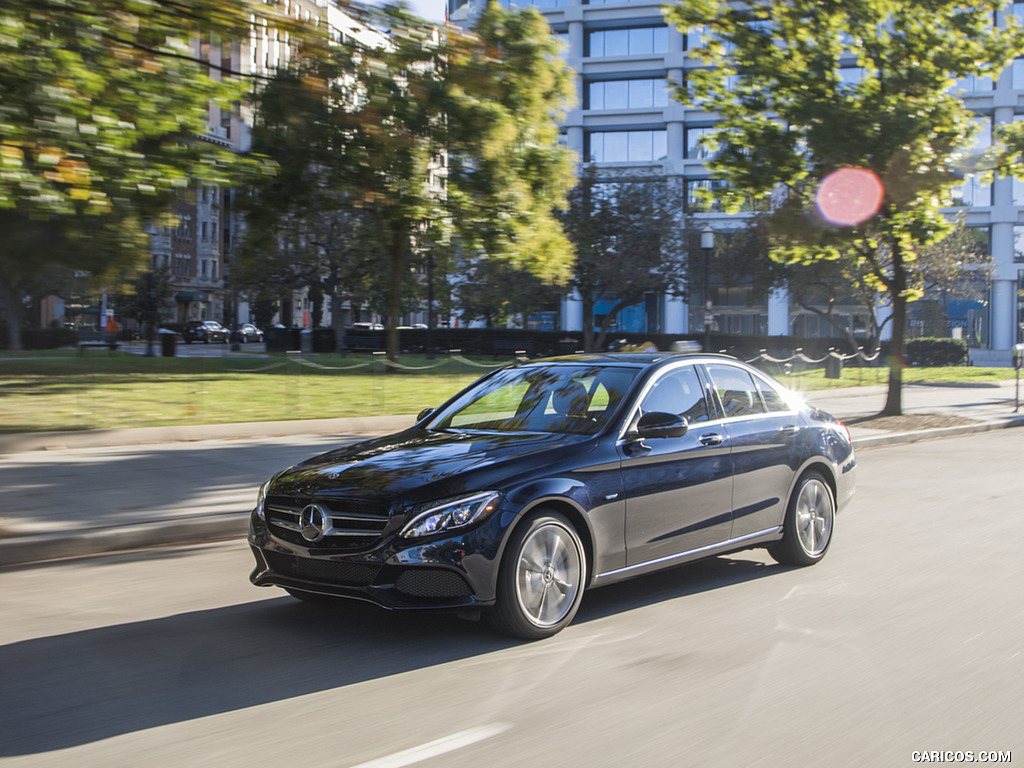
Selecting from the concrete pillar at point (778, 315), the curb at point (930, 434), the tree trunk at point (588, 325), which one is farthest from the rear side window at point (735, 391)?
the concrete pillar at point (778, 315)

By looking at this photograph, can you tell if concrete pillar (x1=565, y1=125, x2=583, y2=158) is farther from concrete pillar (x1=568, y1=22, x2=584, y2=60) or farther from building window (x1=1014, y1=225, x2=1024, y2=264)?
building window (x1=1014, y1=225, x2=1024, y2=264)

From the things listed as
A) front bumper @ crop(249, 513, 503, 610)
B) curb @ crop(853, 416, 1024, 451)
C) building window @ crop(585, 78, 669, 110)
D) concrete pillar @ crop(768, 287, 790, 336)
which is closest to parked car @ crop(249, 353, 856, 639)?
front bumper @ crop(249, 513, 503, 610)

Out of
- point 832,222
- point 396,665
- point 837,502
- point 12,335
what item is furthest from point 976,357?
point 396,665

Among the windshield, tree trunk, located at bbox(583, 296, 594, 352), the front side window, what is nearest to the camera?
the windshield

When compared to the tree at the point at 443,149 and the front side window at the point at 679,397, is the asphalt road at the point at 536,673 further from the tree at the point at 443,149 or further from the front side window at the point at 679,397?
the tree at the point at 443,149

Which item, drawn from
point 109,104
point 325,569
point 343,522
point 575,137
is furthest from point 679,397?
point 575,137

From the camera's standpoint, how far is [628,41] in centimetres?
6838

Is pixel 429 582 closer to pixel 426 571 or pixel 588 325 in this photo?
pixel 426 571

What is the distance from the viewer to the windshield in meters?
6.32

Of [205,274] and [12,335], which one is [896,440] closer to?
[12,335]

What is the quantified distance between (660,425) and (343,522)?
1.98 m

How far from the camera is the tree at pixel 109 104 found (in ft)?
25.2

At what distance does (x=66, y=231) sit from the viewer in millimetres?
11773

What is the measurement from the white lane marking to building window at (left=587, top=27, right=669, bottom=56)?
6780 cm
